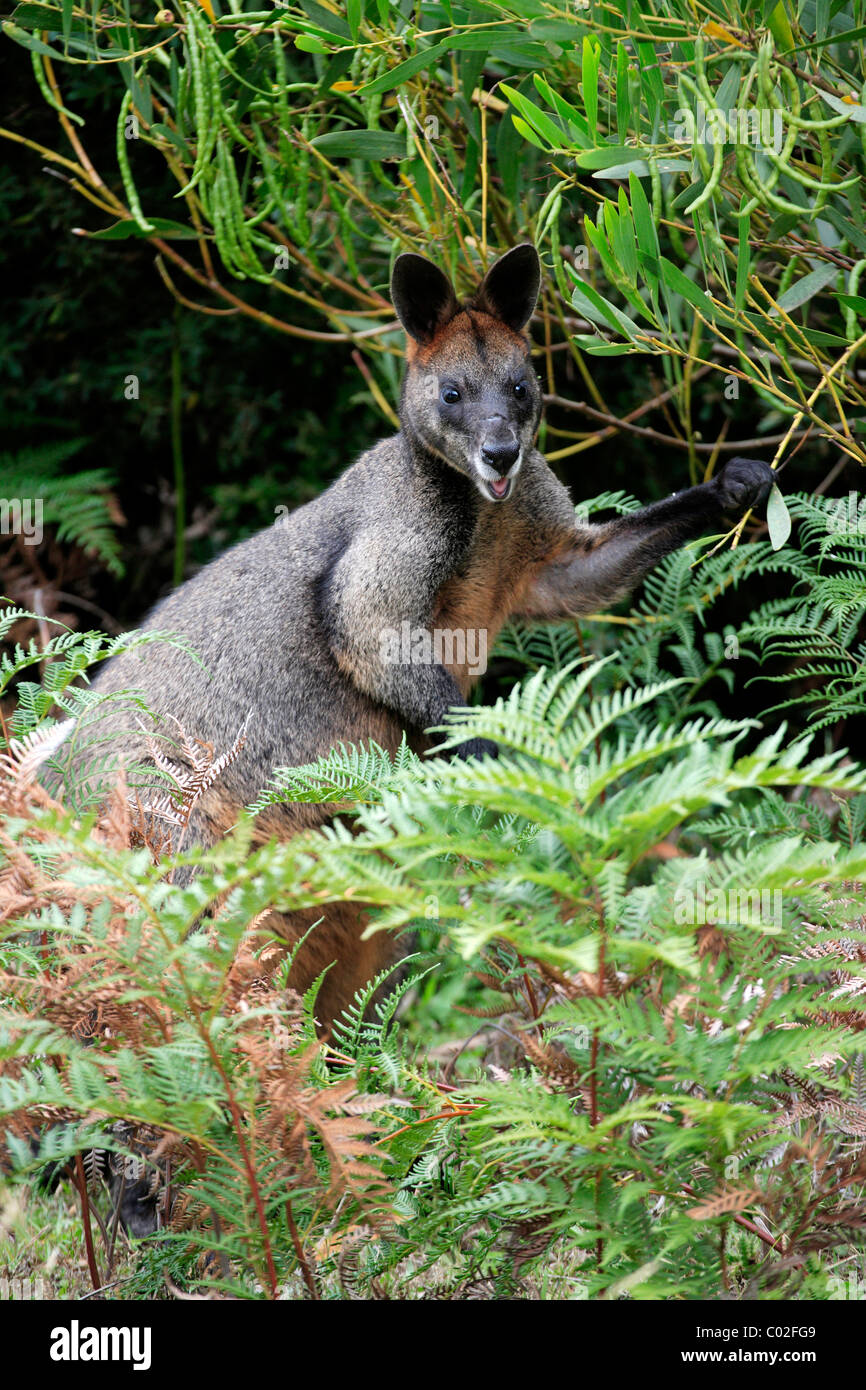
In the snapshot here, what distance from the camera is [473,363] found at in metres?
4.25

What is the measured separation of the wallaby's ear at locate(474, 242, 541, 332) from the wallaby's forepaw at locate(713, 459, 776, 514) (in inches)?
34.4

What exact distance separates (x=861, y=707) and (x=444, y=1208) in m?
1.79

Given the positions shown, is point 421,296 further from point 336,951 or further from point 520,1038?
point 520,1038

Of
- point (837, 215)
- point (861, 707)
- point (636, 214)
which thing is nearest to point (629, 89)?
point (636, 214)

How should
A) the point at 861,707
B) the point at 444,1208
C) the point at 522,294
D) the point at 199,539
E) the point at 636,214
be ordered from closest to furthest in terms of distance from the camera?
the point at 444,1208 < the point at 636,214 < the point at 861,707 < the point at 522,294 < the point at 199,539

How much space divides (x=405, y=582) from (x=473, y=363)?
0.73 metres

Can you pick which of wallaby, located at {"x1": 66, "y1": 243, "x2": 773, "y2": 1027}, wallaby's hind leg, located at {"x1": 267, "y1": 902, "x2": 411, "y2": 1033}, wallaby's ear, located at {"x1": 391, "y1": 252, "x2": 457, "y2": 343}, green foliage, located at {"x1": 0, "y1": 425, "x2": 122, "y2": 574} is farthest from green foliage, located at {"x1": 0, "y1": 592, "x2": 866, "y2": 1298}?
green foliage, located at {"x1": 0, "y1": 425, "x2": 122, "y2": 574}

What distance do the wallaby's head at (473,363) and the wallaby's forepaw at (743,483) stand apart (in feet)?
2.04

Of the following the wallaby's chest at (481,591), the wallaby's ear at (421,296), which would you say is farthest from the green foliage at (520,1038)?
the wallaby's ear at (421,296)

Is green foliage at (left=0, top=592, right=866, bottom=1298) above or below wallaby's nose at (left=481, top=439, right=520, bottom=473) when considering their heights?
below

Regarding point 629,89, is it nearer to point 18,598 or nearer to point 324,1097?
point 324,1097

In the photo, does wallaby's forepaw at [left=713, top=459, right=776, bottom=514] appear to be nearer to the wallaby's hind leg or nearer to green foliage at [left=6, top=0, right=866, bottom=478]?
green foliage at [left=6, top=0, right=866, bottom=478]

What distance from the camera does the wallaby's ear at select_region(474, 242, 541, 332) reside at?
4.20m

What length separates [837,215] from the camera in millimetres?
3496
